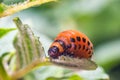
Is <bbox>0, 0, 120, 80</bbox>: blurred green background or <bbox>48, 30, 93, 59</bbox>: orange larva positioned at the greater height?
<bbox>0, 0, 120, 80</bbox>: blurred green background

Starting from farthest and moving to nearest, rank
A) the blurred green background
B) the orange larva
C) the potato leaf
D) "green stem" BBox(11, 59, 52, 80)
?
the blurred green background, the orange larva, "green stem" BBox(11, 59, 52, 80), the potato leaf

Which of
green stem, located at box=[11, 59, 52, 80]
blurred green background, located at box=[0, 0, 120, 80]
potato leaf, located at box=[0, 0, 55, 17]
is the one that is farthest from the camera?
blurred green background, located at box=[0, 0, 120, 80]

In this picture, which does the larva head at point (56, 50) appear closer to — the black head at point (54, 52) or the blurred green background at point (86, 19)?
the black head at point (54, 52)

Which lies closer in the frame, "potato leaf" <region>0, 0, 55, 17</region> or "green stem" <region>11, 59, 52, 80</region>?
"potato leaf" <region>0, 0, 55, 17</region>

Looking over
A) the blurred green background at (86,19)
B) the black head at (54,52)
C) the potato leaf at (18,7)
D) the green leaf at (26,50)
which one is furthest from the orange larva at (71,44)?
the blurred green background at (86,19)

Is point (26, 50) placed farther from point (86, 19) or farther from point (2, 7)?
point (86, 19)

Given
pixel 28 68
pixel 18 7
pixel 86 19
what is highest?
pixel 86 19

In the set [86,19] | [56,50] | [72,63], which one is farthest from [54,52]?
[86,19]

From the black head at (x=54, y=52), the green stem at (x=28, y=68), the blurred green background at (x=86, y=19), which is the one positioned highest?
the blurred green background at (x=86, y=19)

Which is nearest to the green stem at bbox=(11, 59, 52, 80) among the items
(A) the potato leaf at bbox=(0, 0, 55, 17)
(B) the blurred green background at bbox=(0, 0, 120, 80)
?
(A) the potato leaf at bbox=(0, 0, 55, 17)

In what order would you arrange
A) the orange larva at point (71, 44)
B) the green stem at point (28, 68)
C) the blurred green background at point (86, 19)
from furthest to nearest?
the blurred green background at point (86, 19), the orange larva at point (71, 44), the green stem at point (28, 68)

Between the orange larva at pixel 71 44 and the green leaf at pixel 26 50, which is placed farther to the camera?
the orange larva at pixel 71 44

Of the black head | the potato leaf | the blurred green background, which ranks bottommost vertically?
the black head

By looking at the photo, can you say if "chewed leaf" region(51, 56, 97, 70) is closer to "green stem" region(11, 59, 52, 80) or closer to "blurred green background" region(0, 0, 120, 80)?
"green stem" region(11, 59, 52, 80)
